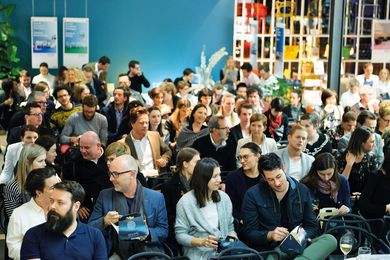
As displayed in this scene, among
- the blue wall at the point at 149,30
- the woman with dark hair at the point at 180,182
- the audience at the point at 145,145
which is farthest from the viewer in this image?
the blue wall at the point at 149,30

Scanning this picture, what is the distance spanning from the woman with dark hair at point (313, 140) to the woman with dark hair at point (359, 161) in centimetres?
72

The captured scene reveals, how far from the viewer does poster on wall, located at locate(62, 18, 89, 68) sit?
53.9 ft

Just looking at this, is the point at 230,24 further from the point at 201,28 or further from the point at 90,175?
the point at 90,175

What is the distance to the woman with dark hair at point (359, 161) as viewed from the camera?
7.73 metres

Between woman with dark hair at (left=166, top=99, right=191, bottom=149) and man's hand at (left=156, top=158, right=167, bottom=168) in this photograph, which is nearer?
man's hand at (left=156, top=158, right=167, bottom=168)

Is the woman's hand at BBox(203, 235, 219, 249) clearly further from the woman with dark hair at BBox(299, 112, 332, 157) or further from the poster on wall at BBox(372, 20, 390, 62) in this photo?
the poster on wall at BBox(372, 20, 390, 62)

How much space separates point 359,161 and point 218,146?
1527 millimetres

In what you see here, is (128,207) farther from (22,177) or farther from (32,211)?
(22,177)

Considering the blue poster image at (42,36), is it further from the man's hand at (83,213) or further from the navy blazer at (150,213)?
the navy blazer at (150,213)

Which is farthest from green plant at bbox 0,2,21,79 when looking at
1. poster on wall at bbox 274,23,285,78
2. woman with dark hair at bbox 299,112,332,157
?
woman with dark hair at bbox 299,112,332,157

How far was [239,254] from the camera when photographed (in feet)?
18.7

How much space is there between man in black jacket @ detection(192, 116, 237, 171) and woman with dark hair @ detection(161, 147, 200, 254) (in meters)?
1.60

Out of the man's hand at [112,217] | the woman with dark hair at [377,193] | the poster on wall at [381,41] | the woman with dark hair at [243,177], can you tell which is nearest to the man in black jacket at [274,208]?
the woman with dark hair at [243,177]

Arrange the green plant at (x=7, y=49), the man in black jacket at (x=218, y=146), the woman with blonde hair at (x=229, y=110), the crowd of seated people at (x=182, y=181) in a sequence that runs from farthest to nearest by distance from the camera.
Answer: the green plant at (x=7, y=49), the woman with blonde hair at (x=229, y=110), the man in black jacket at (x=218, y=146), the crowd of seated people at (x=182, y=181)
